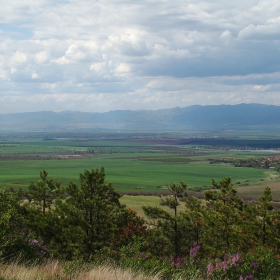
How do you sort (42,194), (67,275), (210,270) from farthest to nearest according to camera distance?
(42,194)
(210,270)
(67,275)

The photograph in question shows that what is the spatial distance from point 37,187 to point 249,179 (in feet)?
219

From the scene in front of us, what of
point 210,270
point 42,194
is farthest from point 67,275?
point 42,194

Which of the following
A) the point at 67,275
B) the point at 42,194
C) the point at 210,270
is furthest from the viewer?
the point at 42,194

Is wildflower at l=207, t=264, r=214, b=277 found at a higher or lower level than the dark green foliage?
higher

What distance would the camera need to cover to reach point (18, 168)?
351ft

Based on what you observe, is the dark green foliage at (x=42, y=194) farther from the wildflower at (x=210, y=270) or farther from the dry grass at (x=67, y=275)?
the wildflower at (x=210, y=270)

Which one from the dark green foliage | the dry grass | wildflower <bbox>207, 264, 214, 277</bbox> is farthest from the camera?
the dark green foliage

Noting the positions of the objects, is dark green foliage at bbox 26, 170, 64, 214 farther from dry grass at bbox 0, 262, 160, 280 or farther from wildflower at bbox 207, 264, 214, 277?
wildflower at bbox 207, 264, 214, 277

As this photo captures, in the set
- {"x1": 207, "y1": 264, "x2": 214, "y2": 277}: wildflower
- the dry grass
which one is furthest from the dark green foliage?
{"x1": 207, "y1": 264, "x2": 214, "y2": 277}: wildflower

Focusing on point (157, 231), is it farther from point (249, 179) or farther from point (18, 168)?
point (18, 168)

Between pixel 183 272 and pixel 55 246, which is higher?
pixel 183 272

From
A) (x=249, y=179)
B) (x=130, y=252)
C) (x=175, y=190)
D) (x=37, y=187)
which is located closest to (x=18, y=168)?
(x=249, y=179)

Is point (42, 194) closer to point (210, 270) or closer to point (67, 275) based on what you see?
point (67, 275)

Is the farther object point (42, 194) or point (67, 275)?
point (42, 194)
